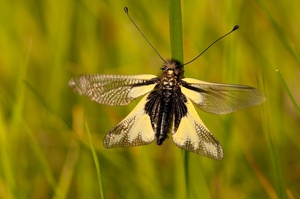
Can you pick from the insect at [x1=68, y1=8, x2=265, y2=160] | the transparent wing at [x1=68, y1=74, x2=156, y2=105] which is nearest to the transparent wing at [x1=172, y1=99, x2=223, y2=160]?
the insect at [x1=68, y1=8, x2=265, y2=160]

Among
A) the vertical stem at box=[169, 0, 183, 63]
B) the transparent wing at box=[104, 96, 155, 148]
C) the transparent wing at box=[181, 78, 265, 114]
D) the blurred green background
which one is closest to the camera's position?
the vertical stem at box=[169, 0, 183, 63]

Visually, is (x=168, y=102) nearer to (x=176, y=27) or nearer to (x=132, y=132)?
(x=132, y=132)

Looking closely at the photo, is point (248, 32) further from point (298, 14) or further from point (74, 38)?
point (74, 38)

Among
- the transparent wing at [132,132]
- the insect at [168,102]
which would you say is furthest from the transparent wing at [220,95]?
the transparent wing at [132,132]

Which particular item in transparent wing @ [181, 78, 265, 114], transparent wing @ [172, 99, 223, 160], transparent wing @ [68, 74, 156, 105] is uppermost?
transparent wing @ [68, 74, 156, 105]

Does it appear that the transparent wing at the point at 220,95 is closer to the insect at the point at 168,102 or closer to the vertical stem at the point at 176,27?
the insect at the point at 168,102

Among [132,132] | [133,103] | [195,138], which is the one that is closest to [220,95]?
[195,138]

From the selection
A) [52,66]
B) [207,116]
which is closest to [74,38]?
[52,66]

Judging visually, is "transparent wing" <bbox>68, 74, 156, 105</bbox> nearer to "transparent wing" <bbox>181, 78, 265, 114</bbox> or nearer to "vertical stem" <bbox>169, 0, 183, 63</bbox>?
"transparent wing" <bbox>181, 78, 265, 114</bbox>
